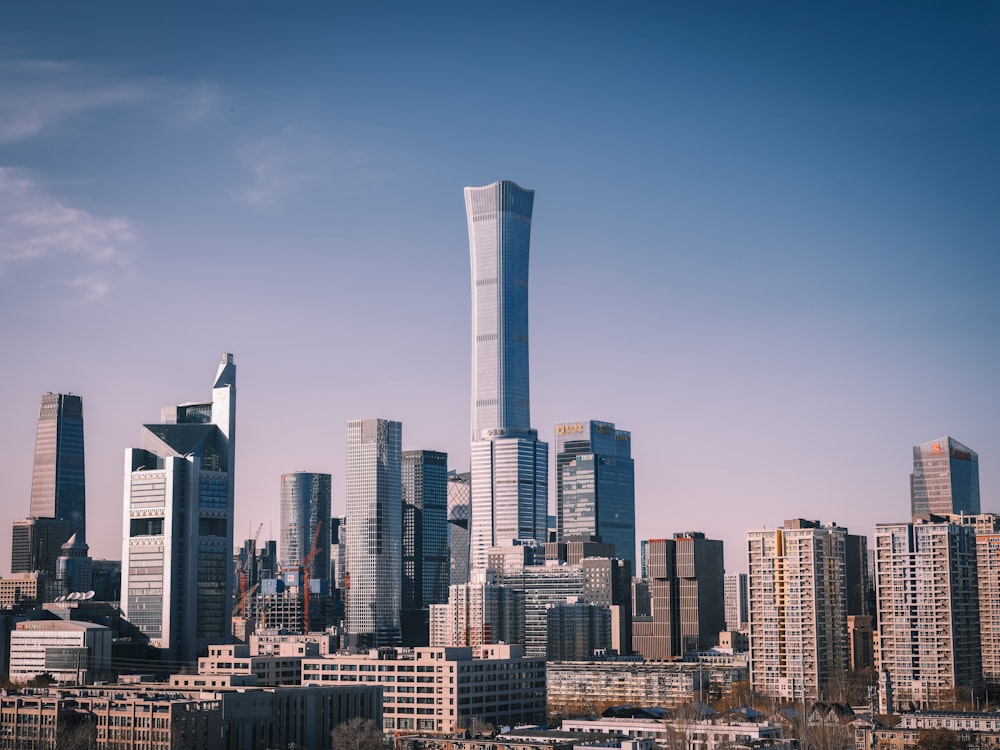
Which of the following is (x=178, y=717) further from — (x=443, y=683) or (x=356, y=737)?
(x=443, y=683)

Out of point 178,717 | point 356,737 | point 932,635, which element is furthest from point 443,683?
point 932,635

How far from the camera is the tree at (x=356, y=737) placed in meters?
133

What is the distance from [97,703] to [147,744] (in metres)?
8.91

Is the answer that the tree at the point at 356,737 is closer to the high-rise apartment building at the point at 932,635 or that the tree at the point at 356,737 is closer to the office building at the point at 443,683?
the office building at the point at 443,683

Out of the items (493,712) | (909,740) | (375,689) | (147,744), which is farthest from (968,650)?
(147,744)

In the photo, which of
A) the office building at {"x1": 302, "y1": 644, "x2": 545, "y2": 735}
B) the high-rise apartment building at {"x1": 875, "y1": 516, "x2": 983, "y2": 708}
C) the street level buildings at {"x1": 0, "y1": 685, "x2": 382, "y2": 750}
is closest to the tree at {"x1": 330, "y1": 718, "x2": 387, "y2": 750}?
the street level buildings at {"x1": 0, "y1": 685, "x2": 382, "y2": 750}

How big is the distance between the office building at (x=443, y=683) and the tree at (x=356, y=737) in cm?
2108

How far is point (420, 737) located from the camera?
143125 mm

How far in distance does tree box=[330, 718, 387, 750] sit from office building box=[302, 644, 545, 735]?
69.1 feet

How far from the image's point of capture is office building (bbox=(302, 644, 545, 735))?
16462cm

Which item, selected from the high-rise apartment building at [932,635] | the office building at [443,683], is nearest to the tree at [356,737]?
the office building at [443,683]

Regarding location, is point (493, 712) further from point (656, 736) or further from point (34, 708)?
point (34, 708)

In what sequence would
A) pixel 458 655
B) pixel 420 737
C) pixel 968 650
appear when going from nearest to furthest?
pixel 420 737, pixel 458 655, pixel 968 650

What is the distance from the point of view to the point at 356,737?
442 feet
